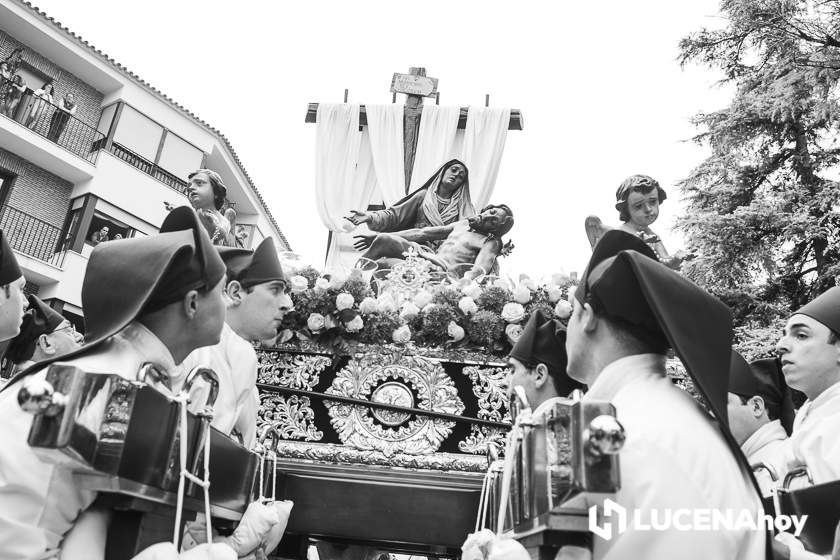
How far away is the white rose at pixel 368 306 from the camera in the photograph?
11.1 ft

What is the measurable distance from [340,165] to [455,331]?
4646mm

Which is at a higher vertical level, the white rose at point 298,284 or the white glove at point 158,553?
the white rose at point 298,284

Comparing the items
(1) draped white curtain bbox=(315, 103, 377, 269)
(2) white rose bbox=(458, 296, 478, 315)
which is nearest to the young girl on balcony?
(1) draped white curtain bbox=(315, 103, 377, 269)

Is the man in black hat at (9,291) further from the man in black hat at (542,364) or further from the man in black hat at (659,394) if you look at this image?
the man in black hat at (659,394)

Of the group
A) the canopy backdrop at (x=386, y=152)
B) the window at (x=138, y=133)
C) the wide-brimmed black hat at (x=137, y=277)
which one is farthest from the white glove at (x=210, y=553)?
the window at (x=138, y=133)

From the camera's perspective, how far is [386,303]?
138 inches

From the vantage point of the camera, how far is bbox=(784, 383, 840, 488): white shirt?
1930mm

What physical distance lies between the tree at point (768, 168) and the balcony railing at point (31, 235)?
41.7 feet

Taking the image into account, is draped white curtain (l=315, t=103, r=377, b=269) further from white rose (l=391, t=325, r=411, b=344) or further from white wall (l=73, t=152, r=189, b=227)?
white wall (l=73, t=152, r=189, b=227)

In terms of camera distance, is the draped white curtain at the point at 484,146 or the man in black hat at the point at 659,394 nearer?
the man in black hat at the point at 659,394

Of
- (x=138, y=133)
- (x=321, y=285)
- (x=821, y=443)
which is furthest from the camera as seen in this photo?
(x=138, y=133)

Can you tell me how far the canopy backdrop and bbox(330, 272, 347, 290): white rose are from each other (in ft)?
10.5

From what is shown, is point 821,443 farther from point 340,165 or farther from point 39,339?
point 340,165

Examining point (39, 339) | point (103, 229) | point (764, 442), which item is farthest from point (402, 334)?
point (103, 229)
